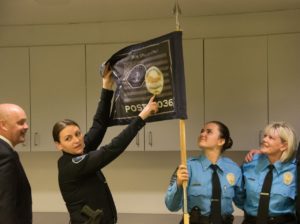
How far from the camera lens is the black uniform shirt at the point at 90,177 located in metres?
1.83

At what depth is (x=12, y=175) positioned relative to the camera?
5.64 feet

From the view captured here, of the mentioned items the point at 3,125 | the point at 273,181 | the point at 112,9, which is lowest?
the point at 273,181

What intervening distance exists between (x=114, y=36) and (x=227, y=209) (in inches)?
66.0

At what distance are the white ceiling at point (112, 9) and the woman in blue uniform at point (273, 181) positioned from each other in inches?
40.0

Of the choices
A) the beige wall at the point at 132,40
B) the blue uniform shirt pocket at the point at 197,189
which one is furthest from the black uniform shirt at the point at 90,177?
the beige wall at the point at 132,40

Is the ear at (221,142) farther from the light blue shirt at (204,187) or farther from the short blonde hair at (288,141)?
the short blonde hair at (288,141)

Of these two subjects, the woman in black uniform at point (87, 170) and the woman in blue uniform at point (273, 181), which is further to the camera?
the woman in blue uniform at point (273, 181)

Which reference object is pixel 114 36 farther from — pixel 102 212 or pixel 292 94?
pixel 102 212

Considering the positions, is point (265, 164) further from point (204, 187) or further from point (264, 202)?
point (204, 187)

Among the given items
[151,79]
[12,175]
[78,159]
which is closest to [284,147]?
[151,79]

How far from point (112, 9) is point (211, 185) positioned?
1.48 metres

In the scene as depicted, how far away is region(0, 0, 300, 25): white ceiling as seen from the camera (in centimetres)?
266

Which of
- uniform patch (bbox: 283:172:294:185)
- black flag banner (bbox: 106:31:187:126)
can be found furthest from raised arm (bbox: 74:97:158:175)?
uniform patch (bbox: 283:172:294:185)

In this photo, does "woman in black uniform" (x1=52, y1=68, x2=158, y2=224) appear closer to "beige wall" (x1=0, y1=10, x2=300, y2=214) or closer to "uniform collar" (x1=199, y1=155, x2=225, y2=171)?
"uniform collar" (x1=199, y1=155, x2=225, y2=171)
